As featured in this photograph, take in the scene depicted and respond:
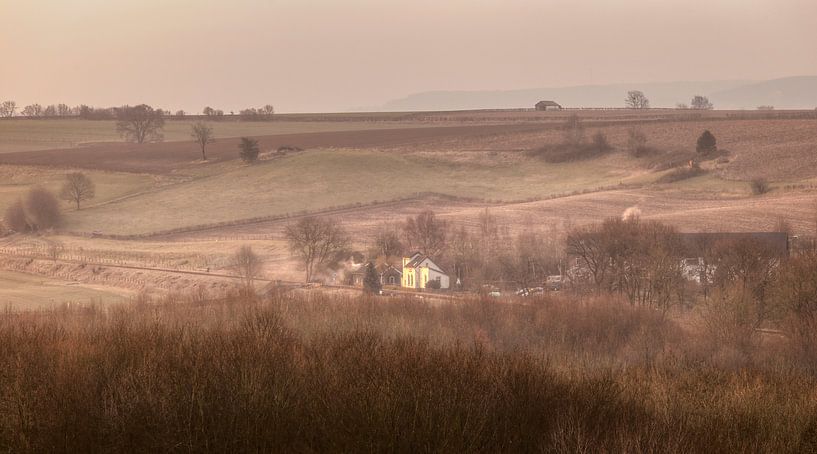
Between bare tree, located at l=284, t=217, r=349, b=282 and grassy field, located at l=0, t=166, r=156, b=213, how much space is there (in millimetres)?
30289

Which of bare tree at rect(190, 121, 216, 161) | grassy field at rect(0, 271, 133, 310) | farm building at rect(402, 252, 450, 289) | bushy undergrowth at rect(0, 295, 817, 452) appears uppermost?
bare tree at rect(190, 121, 216, 161)

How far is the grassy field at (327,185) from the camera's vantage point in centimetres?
8619

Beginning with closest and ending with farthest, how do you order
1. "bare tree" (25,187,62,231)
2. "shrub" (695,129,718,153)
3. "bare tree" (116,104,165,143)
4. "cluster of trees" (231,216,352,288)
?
"cluster of trees" (231,216,352,288), "bare tree" (25,187,62,231), "shrub" (695,129,718,153), "bare tree" (116,104,165,143)

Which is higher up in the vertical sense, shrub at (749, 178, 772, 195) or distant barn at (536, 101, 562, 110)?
distant barn at (536, 101, 562, 110)

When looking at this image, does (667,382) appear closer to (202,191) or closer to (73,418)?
(73,418)

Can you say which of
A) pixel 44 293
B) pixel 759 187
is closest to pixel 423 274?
pixel 44 293

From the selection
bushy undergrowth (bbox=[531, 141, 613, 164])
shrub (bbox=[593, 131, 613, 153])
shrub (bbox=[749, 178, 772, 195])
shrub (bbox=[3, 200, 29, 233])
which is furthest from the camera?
shrub (bbox=[593, 131, 613, 153])

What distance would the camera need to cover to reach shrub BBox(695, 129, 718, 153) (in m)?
101

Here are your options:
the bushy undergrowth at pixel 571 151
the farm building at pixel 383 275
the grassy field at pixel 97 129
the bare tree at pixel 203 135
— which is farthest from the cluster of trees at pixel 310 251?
the grassy field at pixel 97 129

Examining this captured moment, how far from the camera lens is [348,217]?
84.4 meters

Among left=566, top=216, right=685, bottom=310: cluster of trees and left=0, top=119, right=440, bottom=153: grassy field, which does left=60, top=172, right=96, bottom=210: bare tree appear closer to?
left=0, top=119, right=440, bottom=153: grassy field

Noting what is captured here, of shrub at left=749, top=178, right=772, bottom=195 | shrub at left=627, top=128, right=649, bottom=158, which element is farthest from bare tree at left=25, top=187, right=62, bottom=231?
shrub at left=627, top=128, right=649, bottom=158

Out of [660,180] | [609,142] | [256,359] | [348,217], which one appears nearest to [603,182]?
[660,180]

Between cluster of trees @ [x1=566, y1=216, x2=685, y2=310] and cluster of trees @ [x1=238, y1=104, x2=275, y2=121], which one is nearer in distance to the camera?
cluster of trees @ [x1=566, y1=216, x2=685, y2=310]
